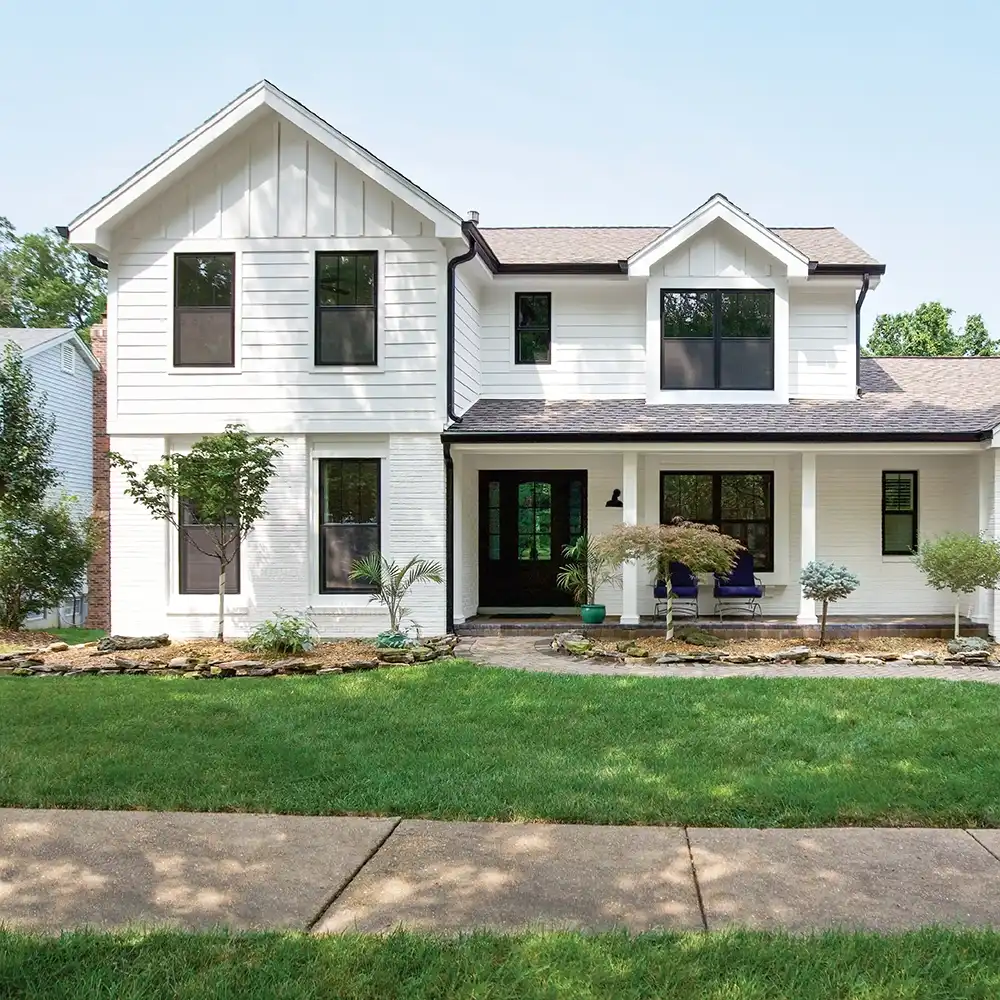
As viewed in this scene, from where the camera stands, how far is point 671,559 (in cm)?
1212

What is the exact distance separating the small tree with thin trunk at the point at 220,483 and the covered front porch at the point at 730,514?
3500mm

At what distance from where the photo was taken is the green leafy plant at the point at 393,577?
41.0 ft

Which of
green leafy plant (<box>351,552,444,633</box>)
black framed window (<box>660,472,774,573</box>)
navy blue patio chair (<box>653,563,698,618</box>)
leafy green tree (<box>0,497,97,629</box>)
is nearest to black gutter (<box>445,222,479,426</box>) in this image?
green leafy plant (<box>351,552,444,633</box>)

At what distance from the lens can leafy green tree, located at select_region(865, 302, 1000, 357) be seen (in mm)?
39344

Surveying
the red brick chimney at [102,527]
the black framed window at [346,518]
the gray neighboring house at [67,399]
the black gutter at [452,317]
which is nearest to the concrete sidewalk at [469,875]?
the black framed window at [346,518]

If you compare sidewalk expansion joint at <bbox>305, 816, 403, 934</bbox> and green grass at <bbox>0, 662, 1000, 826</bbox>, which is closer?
sidewalk expansion joint at <bbox>305, 816, 403, 934</bbox>

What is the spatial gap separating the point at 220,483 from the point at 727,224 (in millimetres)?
8268

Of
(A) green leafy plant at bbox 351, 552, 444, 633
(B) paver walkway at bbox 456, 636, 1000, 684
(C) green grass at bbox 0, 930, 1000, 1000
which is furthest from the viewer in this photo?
(A) green leafy plant at bbox 351, 552, 444, 633

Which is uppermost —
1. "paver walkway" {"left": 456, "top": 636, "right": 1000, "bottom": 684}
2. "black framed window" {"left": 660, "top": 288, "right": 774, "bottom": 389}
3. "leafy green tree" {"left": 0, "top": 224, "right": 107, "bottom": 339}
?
"leafy green tree" {"left": 0, "top": 224, "right": 107, "bottom": 339}

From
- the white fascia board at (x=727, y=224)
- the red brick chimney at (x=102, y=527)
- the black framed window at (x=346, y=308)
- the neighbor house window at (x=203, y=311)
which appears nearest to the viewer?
the black framed window at (x=346, y=308)

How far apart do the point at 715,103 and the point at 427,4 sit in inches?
197

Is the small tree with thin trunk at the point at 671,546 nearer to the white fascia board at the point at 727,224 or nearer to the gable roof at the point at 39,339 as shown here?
the white fascia board at the point at 727,224

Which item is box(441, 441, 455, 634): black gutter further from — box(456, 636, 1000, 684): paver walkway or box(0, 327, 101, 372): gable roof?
box(0, 327, 101, 372): gable roof

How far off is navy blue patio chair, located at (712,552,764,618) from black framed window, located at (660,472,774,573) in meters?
0.41
